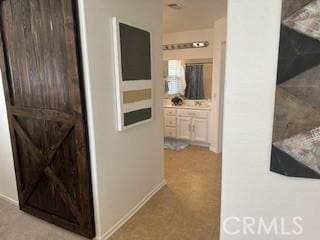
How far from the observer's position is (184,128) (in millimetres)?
4992

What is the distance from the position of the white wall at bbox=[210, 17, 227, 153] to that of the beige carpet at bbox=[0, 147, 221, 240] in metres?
1.23

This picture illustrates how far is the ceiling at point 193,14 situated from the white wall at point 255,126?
2.19 meters

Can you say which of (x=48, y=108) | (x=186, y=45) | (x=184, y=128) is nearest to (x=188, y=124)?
(x=184, y=128)

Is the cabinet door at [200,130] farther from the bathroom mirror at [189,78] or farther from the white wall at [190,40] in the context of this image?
the white wall at [190,40]

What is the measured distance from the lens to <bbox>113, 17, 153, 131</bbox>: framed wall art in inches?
82.1

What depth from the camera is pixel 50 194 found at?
91.0 inches

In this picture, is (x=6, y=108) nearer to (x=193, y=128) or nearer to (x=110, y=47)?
(x=110, y=47)

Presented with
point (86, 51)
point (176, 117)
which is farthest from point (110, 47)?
point (176, 117)

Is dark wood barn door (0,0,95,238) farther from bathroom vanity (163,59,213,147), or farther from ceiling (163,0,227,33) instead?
bathroom vanity (163,59,213,147)

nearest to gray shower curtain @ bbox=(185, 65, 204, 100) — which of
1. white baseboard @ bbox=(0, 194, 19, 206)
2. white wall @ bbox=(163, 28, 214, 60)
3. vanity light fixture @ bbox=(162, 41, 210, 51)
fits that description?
white wall @ bbox=(163, 28, 214, 60)

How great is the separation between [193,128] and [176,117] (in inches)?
17.4

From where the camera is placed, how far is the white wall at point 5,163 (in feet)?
8.52

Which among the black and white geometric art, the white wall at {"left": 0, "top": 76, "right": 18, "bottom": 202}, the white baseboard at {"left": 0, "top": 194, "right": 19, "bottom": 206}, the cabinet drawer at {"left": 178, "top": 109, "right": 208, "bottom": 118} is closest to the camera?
the black and white geometric art

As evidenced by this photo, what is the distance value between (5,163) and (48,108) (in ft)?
4.02
